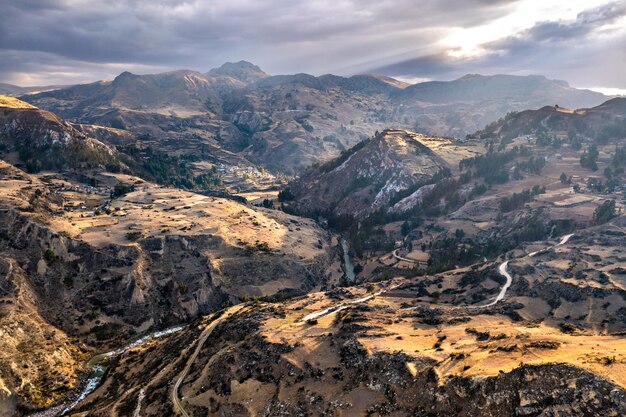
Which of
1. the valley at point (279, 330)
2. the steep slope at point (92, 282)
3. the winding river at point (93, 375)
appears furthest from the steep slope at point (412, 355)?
the steep slope at point (92, 282)

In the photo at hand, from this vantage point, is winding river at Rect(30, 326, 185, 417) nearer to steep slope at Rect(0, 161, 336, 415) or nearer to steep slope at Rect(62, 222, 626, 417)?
steep slope at Rect(0, 161, 336, 415)

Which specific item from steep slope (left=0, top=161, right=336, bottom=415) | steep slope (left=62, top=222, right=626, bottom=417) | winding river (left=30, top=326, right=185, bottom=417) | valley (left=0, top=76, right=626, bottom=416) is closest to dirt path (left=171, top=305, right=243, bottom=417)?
steep slope (left=62, top=222, right=626, bottom=417)

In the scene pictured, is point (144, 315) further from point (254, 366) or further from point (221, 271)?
point (254, 366)

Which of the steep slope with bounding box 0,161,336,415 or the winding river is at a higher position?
the steep slope with bounding box 0,161,336,415

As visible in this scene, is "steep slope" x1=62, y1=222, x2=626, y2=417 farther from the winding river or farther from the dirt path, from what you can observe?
the winding river

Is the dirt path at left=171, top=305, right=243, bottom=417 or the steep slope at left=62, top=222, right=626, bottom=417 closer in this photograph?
the steep slope at left=62, top=222, right=626, bottom=417

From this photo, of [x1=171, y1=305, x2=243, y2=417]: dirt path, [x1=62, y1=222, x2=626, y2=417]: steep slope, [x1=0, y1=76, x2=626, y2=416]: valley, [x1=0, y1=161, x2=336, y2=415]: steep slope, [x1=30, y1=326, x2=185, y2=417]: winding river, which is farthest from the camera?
[x1=0, y1=161, x2=336, y2=415]: steep slope

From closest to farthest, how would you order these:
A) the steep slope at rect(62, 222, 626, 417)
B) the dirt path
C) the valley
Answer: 1. the steep slope at rect(62, 222, 626, 417)
2. the valley
3. the dirt path

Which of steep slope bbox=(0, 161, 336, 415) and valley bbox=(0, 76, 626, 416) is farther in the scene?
steep slope bbox=(0, 161, 336, 415)

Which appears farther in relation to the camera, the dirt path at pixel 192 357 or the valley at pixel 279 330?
the dirt path at pixel 192 357

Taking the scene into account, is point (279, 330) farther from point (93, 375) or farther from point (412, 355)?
point (93, 375)

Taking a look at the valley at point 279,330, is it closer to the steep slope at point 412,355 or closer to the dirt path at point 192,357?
the steep slope at point 412,355
